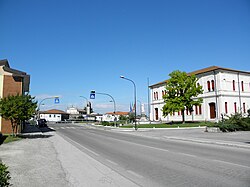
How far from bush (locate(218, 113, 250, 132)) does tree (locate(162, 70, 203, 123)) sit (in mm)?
18258

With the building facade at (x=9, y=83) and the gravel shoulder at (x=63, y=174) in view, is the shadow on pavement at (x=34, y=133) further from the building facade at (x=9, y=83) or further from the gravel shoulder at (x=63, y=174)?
the gravel shoulder at (x=63, y=174)

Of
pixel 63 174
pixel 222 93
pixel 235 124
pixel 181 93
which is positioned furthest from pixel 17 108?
pixel 222 93

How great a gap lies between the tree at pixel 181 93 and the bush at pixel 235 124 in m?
18.3

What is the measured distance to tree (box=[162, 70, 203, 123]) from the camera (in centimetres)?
4791

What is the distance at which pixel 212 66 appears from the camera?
192ft

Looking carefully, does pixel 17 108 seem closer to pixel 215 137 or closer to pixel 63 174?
pixel 63 174

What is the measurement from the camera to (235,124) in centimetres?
2914

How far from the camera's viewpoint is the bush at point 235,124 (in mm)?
28234

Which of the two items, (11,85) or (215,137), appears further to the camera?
(11,85)

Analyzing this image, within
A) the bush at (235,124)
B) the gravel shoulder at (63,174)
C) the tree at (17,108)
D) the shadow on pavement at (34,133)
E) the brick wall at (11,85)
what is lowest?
the shadow on pavement at (34,133)

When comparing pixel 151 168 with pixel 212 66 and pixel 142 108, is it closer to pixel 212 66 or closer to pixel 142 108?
pixel 142 108

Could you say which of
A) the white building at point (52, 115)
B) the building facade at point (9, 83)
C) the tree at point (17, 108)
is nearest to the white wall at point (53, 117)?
the white building at point (52, 115)

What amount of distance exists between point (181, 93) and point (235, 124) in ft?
67.4

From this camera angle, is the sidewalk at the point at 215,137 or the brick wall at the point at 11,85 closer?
the sidewalk at the point at 215,137
